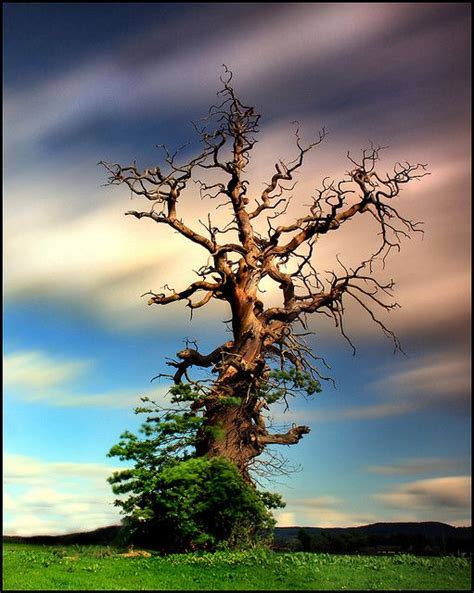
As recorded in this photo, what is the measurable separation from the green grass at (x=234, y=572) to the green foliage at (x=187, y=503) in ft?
3.86

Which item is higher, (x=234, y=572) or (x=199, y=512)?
(x=199, y=512)

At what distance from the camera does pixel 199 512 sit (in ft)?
71.8

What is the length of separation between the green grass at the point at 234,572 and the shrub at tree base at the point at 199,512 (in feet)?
3.77

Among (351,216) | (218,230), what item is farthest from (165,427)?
(351,216)

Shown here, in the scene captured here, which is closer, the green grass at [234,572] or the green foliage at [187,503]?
the green grass at [234,572]

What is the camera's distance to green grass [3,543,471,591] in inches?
617

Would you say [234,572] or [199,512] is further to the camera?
[199,512]

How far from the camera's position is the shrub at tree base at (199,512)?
2153 cm

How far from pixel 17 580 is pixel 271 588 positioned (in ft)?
19.9

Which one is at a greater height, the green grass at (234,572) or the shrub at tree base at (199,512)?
the shrub at tree base at (199,512)

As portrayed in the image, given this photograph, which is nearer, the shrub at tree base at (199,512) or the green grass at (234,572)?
the green grass at (234,572)

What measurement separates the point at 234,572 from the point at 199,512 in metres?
4.59

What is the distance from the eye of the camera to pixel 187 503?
21406mm

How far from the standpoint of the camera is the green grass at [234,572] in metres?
15.7
